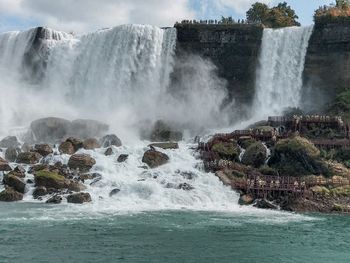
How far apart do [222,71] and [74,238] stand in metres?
37.3

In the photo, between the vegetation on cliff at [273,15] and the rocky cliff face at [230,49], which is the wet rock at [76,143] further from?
the vegetation on cliff at [273,15]

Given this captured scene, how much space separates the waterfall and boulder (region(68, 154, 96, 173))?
784 inches

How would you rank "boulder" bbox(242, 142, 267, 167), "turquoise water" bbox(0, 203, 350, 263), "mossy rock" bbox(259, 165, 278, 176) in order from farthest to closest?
1. "boulder" bbox(242, 142, 267, 167)
2. "mossy rock" bbox(259, 165, 278, 176)
3. "turquoise water" bbox(0, 203, 350, 263)

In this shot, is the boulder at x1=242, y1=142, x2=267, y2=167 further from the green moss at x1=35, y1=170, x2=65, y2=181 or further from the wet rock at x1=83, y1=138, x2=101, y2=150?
the green moss at x1=35, y1=170, x2=65, y2=181

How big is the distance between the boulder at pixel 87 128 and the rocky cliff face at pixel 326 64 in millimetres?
19107

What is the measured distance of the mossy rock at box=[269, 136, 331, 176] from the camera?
4147cm

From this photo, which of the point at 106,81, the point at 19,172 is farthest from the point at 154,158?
the point at 106,81

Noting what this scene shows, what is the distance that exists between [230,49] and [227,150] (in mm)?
18107

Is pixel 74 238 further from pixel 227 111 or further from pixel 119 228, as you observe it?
pixel 227 111

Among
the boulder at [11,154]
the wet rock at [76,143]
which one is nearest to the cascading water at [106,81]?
the wet rock at [76,143]

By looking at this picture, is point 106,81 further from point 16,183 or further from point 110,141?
point 16,183

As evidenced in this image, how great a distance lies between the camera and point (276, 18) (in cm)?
7375

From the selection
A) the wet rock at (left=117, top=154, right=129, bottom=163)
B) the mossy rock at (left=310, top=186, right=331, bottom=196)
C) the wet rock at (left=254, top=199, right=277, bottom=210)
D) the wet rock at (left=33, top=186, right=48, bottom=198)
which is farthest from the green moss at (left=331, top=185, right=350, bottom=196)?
the wet rock at (left=33, top=186, right=48, bottom=198)

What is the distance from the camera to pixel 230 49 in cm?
6022
